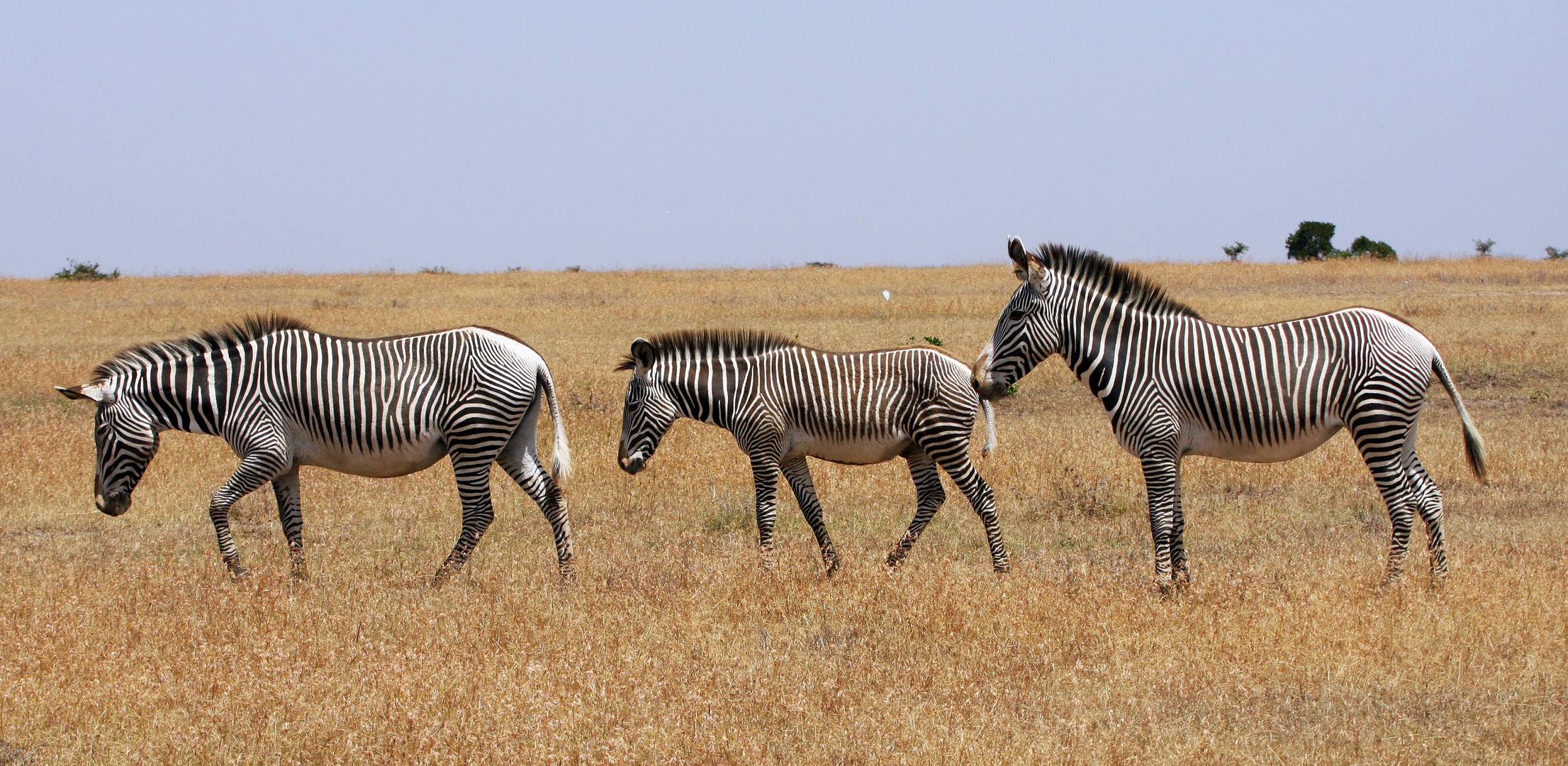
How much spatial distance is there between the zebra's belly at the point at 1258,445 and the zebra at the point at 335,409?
446 cm

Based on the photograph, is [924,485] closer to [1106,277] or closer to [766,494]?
[766,494]

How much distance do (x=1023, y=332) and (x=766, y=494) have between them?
2227 mm

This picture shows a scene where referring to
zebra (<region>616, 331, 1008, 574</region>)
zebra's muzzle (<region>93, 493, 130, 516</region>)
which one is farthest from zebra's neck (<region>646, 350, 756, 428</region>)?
zebra's muzzle (<region>93, 493, 130, 516</region>)

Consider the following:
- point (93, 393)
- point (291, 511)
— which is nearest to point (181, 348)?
point (93, 393)

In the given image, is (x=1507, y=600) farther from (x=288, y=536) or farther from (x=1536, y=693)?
(x=288, y=536)

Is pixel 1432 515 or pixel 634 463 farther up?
pixel 634 463

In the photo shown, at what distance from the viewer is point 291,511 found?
9227mm

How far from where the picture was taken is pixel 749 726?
5684 mm

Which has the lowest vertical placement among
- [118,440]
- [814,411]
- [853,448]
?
[853,448]

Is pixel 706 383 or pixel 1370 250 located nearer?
pixel 706 383

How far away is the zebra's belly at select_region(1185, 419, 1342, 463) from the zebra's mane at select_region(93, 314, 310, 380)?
6.47 metres

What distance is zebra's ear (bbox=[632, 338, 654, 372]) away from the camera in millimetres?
9648

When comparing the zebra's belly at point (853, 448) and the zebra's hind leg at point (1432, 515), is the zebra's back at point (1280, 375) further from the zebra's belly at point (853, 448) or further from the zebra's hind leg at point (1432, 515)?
the zebra's belly at point (853, 448)

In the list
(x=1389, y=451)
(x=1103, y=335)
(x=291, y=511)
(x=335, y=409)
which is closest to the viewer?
(x=1389, y=451)
